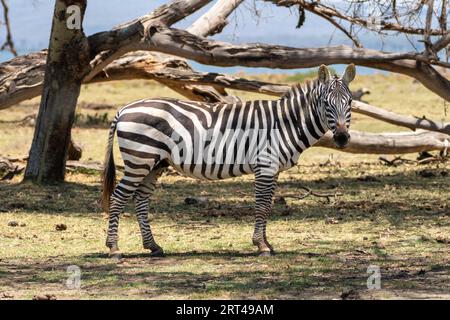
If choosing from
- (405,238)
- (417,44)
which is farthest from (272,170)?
(417,44)

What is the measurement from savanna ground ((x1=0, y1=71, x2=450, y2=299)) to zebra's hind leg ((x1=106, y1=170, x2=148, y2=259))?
165 millimetres

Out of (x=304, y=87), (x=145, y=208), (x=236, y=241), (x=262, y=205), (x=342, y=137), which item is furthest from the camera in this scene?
(x=236, y=241)

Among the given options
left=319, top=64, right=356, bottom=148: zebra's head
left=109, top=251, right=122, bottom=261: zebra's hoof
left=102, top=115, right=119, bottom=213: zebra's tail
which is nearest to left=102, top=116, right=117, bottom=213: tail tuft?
left=102, top=115, right=119, bottom=213: zebra's tail

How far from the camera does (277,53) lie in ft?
46.6

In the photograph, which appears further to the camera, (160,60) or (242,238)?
(160,60)

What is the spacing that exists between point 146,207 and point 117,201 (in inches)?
13.7

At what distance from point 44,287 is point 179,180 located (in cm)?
760

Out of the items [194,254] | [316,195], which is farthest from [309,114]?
[316,195]

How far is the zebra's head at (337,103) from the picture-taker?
9.09 meters

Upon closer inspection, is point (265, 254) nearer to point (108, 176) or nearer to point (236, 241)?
point (236, 241)

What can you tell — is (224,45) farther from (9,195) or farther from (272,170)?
(272,170)

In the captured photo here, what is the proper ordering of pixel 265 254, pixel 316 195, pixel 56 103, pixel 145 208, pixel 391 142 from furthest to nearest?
pixel 391 142, pixel 56 103, pixel 316 195, pixel 145 208, pixel 265 254

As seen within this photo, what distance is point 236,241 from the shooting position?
10.1 metres

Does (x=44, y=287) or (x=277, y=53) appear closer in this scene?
(x=44, y=287)
